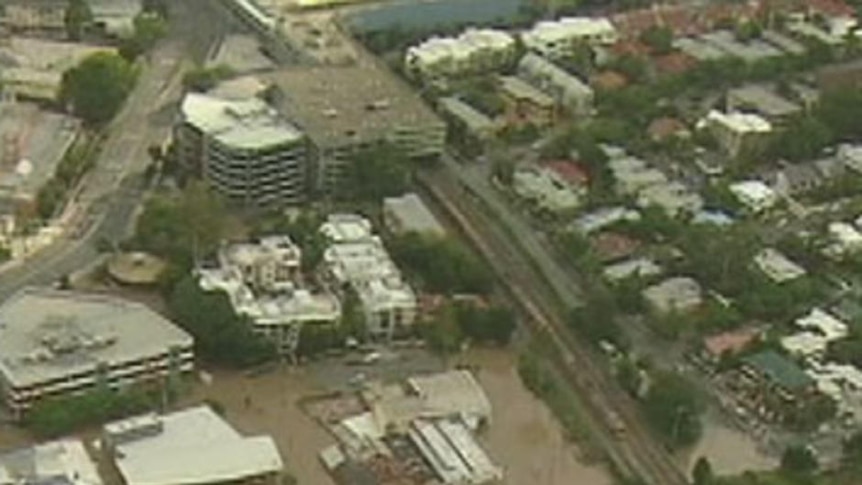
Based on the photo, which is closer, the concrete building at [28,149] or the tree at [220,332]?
the tree at [220,332]

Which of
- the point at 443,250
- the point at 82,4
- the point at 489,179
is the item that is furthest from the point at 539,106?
the point at 82,4

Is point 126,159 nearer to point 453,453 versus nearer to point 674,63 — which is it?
point 453,453

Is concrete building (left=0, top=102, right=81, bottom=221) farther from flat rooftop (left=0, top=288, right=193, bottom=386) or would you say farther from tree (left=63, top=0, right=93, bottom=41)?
tree (left=63, top=0, right=93, bottom=41)

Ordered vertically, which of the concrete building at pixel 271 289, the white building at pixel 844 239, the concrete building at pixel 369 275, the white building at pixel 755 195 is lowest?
the white building at pixel 844 239

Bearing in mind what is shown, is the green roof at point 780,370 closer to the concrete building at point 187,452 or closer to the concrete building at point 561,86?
the concrete building at point 187,452

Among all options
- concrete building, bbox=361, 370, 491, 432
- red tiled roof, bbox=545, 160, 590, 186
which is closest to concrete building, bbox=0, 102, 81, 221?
concrete building, bbox=361, 370, 491, 432

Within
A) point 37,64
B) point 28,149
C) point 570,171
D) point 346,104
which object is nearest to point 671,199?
point 570,171

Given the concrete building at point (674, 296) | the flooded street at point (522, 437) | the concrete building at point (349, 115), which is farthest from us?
the concrete building at point (349, 115)

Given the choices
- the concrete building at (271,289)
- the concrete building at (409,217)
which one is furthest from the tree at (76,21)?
the concrete building at (271,289)
